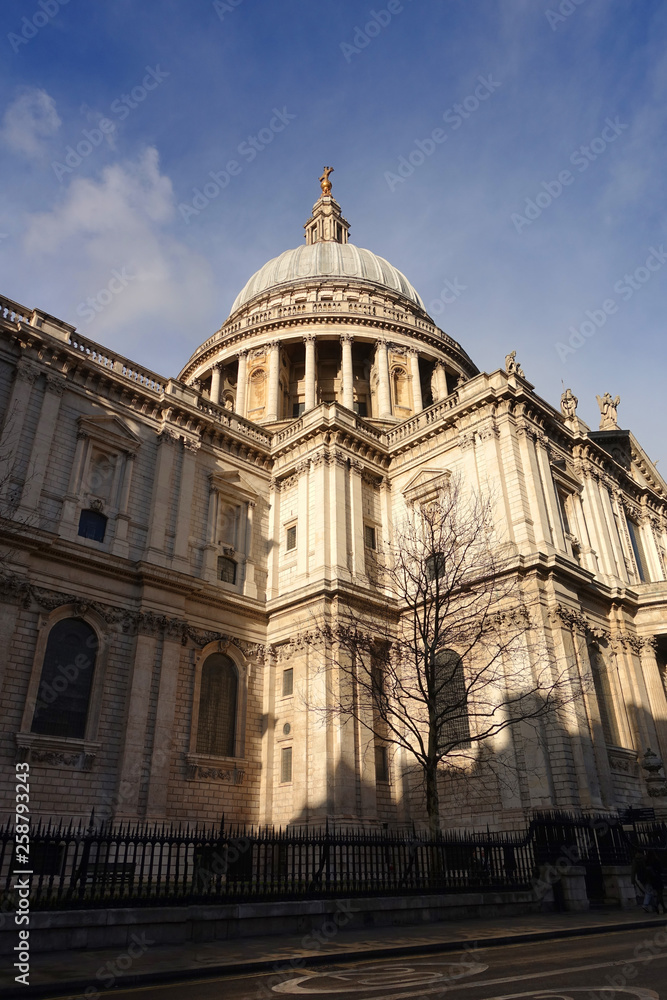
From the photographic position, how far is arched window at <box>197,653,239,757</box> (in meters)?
25.8

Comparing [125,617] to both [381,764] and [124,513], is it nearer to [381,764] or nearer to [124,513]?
[124,513]

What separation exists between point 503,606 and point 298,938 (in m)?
15.7

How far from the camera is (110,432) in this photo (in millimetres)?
26891

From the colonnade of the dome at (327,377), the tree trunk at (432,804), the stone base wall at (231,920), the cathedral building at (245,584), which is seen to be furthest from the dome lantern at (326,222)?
the stone base wall at (231,920)

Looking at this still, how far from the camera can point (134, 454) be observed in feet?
90.1

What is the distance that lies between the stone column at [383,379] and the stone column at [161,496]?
17.7 m

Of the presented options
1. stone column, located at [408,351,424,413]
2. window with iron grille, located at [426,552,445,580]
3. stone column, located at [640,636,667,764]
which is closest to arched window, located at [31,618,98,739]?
window with iron grille, located at [426,552,445,580]

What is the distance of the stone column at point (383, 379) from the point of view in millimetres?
43812

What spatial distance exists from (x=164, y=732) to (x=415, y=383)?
29681 millimetres

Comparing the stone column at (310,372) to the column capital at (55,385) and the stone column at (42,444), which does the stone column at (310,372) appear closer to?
the column capital at (55,385)

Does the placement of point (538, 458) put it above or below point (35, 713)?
above

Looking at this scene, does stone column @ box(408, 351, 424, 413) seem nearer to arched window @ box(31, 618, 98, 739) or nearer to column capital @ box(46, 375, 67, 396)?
column capital @ box(46, 375, 67, 396)

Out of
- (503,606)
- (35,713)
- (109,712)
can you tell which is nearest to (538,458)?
(503,606)

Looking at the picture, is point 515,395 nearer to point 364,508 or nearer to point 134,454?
point 364,508
